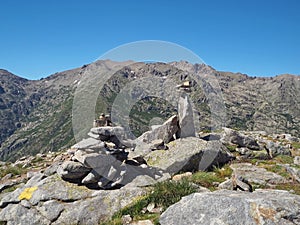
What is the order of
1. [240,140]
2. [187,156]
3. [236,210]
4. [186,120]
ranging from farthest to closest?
[240,140], [186,120], [187,156], [236,210]

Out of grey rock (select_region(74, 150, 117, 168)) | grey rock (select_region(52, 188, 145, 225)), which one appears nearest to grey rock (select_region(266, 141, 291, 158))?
grey rock (select_region(74, 150, 117, 168))

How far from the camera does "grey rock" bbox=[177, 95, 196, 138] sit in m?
22.0

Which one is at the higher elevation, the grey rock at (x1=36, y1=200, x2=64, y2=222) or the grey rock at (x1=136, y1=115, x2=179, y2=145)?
the grey rock at (x1=136, y1=115, x2=179, y2=145)

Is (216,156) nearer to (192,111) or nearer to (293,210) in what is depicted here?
(192,111)

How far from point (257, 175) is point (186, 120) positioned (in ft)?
22.1

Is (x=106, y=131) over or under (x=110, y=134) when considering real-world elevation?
over

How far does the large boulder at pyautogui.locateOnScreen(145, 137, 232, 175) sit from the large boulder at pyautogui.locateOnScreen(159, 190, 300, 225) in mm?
7905

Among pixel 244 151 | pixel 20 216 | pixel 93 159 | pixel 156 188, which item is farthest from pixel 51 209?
pixel 244 151

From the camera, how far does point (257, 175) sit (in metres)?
17.4

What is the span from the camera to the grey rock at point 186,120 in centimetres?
2198

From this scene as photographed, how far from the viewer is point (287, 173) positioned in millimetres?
18312

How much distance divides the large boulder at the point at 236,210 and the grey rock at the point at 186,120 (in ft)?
38.2

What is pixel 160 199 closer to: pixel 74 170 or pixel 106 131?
pixel 74 170

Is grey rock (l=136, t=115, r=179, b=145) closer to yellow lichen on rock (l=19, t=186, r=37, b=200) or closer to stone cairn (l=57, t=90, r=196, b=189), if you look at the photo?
stone cairn (l=57, t=90, r=196, b=189)
